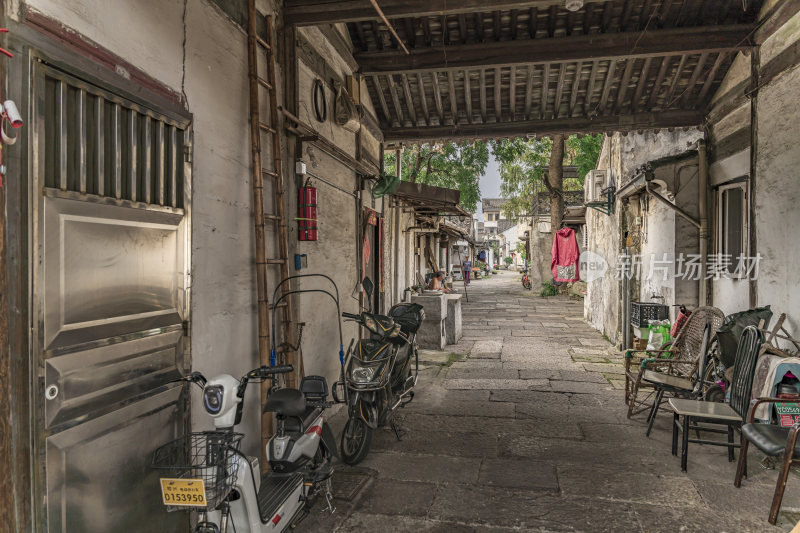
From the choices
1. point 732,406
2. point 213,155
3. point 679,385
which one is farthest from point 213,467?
point 679,385

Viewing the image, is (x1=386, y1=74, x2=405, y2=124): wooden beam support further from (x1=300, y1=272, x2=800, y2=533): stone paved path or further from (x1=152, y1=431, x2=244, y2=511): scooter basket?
(x1=152, y1=431, x2=244, y2=511): scooter basket

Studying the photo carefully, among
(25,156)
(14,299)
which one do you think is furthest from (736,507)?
(25,156)

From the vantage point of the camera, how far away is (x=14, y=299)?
1880 mm

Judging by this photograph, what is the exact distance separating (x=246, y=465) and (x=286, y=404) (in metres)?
0.45

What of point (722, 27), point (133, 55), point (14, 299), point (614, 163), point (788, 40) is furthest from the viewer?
point (614, 163)

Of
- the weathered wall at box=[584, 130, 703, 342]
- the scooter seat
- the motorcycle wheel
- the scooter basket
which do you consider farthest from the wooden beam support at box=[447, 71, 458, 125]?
the scooter basket

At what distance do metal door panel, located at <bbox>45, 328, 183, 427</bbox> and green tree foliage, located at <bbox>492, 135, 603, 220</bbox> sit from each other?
14286 millimetres

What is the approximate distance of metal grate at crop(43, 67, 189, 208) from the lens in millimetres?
2090

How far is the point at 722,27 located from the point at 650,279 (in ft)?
14.5

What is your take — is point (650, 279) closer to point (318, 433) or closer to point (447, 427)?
point (447, 427)

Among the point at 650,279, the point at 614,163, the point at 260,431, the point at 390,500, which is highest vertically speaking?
the point at 614,163

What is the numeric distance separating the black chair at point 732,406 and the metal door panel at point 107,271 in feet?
13.1

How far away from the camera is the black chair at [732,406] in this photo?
12.9ft

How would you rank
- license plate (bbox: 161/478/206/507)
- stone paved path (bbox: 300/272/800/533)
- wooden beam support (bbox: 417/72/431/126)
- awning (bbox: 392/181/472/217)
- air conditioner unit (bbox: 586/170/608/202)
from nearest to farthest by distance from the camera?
license plate (bbox: 161/478/206/507), stone paved path (bbox: 300/272/800/533), wooden beam support (bbox: 417/72/431/126), awning (bbox: 392/181/472/217), air conditioner unit (bbox: 586/170/608/202)
